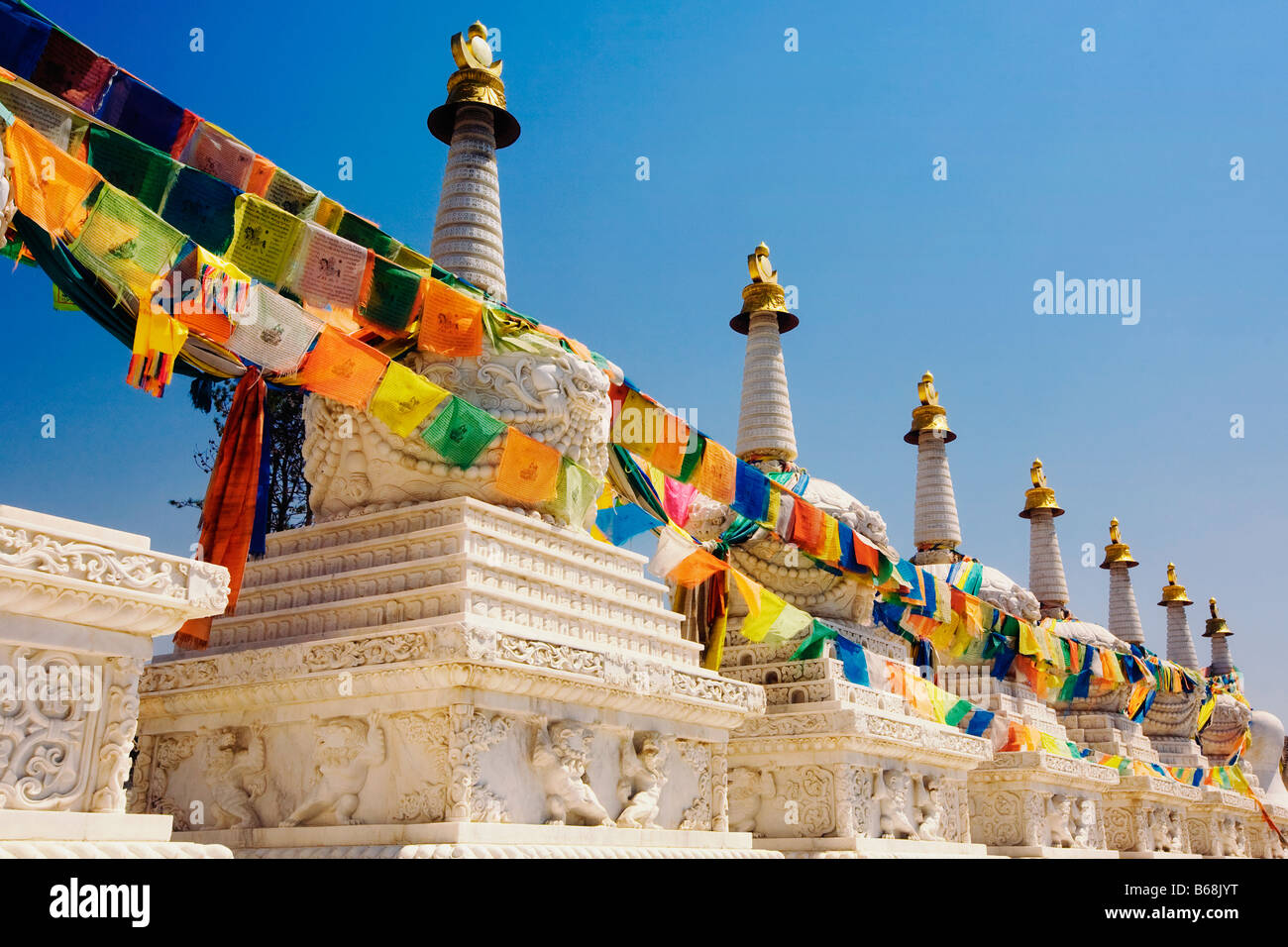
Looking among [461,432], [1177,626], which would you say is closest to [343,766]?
[461,432]

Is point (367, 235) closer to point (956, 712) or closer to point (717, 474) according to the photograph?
point (717, 474)

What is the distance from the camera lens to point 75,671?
735 cm

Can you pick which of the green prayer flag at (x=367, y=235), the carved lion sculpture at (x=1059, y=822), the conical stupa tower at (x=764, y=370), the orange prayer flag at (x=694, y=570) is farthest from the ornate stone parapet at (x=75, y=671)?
the carved lion sculpture at (x=1059, y=822)

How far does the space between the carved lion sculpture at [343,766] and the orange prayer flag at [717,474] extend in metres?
6.10

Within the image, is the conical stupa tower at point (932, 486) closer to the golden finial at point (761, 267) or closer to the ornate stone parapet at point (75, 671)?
the golden finial at point (761, 267)

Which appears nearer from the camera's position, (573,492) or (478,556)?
(478,556)

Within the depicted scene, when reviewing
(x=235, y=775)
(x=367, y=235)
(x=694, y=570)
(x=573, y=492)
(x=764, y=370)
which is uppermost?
(x=764, y=370)

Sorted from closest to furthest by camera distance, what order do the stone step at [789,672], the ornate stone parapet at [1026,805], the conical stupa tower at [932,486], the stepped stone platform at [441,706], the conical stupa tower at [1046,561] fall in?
the stepped stone platform at [441,706] < the stone step at [789,672] < the ornate stone parapet at [1026,805] < the conical stupa tower at [932,486] < the conical stupa tower at [1046,561]

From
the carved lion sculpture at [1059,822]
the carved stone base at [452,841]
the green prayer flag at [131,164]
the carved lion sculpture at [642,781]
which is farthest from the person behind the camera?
the carved lion sculpture at [1059,822]

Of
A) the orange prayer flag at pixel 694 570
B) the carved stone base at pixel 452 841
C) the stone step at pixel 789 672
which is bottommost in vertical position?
the carved stone base at pixel 452 841

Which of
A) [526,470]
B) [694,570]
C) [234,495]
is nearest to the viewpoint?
[234,495]

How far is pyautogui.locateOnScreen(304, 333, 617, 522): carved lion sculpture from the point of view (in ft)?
39.7

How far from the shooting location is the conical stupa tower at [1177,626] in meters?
46.1

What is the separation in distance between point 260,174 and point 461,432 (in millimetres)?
3347
